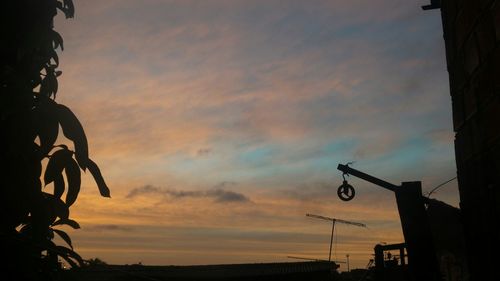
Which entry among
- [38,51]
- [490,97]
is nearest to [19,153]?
[38,51]

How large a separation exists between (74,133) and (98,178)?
25cm

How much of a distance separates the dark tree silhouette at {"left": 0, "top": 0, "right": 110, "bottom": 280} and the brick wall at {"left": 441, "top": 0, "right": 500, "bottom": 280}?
436cm

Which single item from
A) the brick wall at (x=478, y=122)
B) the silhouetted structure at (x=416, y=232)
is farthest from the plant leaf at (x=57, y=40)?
the silhouetted structure at (x=416, y=232)

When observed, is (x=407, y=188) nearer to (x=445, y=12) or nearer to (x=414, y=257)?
(x=414, y=257)

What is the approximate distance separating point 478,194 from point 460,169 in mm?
928

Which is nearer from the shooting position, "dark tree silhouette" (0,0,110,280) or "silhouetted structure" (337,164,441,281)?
"dark tree silhouette" (0,0,110,280)

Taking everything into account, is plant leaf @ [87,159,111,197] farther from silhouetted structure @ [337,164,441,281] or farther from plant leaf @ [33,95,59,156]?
silhouetted structure @ [337,164,441,281]

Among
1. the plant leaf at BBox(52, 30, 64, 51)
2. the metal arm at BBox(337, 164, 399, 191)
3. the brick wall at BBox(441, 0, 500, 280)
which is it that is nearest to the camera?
the plant leaf at BBox(52, 30, 64, 51)

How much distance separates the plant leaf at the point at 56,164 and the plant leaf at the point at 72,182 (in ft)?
0.09

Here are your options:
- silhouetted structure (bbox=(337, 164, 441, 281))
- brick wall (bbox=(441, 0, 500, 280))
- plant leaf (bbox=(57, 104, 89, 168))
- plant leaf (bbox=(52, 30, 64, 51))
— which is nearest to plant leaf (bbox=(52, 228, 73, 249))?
plant leaf (bbox=(57, 104, 89, 168))

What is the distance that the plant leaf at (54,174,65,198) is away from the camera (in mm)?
2467

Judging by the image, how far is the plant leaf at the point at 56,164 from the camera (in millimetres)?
2443

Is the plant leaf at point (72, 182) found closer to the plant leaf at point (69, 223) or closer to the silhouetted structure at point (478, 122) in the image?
the plant leaf at point (69, 223)

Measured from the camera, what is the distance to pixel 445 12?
7578 millimetres
